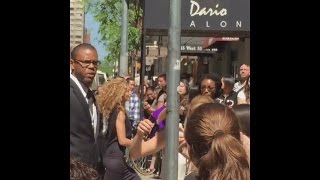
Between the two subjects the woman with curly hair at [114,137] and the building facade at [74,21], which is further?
the building facade at [74,21]

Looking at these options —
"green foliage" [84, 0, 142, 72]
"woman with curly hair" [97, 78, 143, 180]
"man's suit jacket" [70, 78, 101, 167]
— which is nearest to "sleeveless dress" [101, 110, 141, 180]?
"woman with curly hair" [97, 78, 143, 180]

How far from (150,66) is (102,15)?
1057 cm

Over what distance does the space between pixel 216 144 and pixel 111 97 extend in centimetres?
266

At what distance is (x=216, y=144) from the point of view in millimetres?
3438

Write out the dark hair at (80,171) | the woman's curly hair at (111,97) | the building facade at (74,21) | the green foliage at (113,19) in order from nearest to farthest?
the dark hair at (80,171), the woman's curly hair at (111,97), the building facade at (74,21), the green foliage at (113,19)

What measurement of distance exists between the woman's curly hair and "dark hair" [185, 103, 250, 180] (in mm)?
2277

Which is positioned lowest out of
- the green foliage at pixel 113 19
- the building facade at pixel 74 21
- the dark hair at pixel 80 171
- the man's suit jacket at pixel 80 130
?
the dark hair at pixel 80 171

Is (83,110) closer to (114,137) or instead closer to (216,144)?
(114,137)

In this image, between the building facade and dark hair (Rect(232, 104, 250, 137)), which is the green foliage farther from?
dark hair (Rect(232, 104, 250, 137))

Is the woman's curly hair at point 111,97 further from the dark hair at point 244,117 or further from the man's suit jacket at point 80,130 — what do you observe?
the dark hair at point 244,117

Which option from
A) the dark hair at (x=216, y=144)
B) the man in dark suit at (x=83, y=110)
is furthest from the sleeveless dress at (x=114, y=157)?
the dark hair at (x=216, y=144)

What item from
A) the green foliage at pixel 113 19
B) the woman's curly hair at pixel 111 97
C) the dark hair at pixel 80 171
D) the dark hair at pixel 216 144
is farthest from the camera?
the green foliage at pixel 113 19

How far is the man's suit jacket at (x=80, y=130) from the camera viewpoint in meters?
5.11
